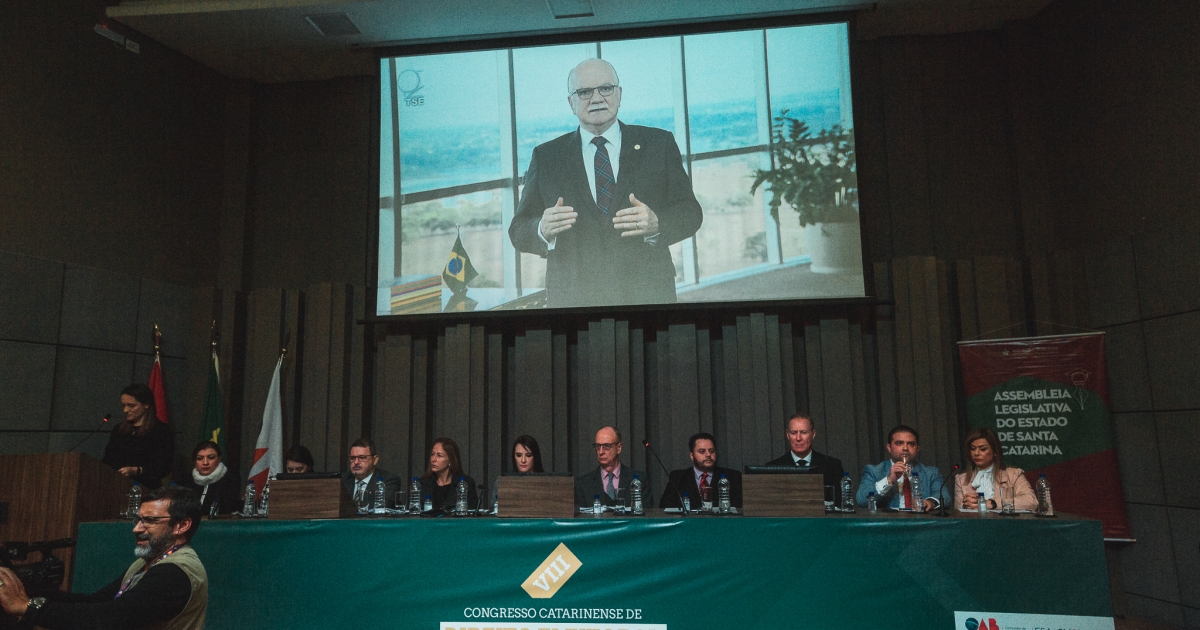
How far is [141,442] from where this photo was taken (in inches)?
207

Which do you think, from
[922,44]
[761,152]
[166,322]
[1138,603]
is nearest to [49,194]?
[166,322]

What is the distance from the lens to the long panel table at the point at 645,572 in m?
3.40

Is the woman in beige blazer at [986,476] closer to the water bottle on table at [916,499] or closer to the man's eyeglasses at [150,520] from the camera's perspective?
the water bottle on table at [916,499]

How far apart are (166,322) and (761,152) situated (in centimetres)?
475

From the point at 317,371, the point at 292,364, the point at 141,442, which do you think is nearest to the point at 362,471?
the point at 141,442

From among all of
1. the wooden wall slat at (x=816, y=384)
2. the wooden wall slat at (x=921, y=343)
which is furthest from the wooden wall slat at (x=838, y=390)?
the wooden wall slat at (x=921, y=343)

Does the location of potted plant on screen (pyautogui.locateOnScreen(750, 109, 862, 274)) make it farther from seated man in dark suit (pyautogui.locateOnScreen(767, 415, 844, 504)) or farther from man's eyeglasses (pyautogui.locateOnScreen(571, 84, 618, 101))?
seated man in dark suit (pyautogui.locateOnScreen(767, 415, 844, 504))

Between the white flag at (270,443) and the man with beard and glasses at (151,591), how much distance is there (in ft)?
11.2

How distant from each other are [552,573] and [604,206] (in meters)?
3.24

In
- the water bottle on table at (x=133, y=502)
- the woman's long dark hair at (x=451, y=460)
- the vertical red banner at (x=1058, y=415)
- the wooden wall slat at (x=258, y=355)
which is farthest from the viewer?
the wooden wall slat at (x=258, y=355)

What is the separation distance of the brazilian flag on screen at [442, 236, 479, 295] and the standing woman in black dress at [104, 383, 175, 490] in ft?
7.05

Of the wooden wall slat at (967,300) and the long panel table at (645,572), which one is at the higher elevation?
the wooden wall slat at (967,300)

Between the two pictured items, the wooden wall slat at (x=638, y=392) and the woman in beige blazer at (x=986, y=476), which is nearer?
the woman in beige blazer at (x=986, y=476)

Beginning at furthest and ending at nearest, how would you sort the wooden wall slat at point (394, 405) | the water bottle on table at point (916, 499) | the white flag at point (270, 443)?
the wooden wall slat at point (394, 405)
the white flag at point (270, 443)
the water bottle on table at point (916, 499)
